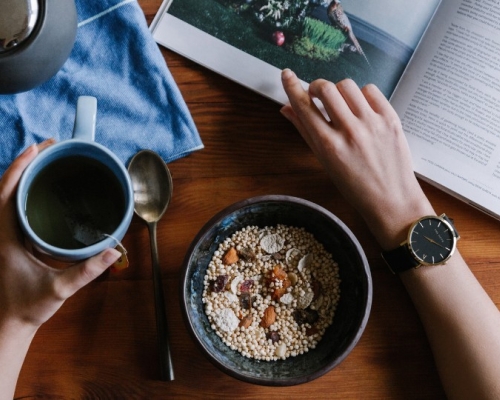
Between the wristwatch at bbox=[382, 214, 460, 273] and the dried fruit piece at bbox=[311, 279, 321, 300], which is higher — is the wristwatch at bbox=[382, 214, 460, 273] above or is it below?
above

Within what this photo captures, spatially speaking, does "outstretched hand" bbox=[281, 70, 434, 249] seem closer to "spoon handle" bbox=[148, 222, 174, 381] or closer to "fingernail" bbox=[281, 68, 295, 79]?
"fingernail" bbox=[281, 68, 295, 79]

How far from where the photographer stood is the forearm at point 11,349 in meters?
0.61

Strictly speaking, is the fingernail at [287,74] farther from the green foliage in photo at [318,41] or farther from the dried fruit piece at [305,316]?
the dried fruit piece at [305,316]

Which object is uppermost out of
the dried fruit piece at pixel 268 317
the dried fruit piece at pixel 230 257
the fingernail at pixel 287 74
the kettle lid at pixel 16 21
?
the kettle lid at pixel 16 21

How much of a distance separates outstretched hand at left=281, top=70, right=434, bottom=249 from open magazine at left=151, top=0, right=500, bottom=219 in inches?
1.6

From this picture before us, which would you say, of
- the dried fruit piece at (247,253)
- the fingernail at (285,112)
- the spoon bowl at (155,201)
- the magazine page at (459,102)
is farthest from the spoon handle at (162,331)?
the magazine page at (459,102)

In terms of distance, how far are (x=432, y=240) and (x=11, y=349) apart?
500 millimetres

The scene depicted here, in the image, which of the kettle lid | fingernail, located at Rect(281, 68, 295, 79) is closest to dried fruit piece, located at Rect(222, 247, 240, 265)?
fingernail, located at Rect(281, 68, 295, 79)

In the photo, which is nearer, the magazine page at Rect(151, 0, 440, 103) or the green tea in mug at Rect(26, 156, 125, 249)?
the green tea in mug at Rect(26, 156, 125, 249)

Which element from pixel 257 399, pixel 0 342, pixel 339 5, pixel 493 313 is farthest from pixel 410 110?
pixel 0 342

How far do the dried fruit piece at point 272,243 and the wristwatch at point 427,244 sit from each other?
14 cm

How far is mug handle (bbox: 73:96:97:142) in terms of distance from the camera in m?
0.58

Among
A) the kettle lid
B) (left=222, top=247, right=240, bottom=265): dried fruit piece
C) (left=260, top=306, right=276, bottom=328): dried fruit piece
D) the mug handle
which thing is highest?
the kettle lid

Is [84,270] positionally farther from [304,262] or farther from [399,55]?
[399,55]
